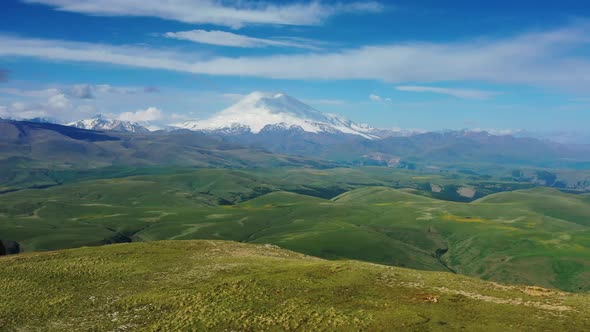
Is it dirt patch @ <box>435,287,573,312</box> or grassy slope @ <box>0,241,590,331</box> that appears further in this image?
dirt patch @ <box>435,287,573,312</box>

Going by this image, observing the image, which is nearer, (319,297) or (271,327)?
(271,327)

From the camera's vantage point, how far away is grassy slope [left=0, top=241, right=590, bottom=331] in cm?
4566

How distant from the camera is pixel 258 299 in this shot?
52781 millimetres

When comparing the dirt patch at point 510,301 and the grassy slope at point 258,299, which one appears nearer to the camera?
the grassy slope at point 258,299

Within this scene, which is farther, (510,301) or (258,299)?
(258,299)

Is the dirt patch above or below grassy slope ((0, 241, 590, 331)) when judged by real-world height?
above

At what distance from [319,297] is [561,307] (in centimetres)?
2704

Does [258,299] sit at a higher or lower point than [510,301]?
lower

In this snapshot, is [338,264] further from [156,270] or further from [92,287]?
[92,287]

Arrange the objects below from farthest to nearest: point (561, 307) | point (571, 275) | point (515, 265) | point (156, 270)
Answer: point (515, 265) → point (571, 275) → point (156, 270) → point (561, 307)

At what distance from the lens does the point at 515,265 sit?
640ft

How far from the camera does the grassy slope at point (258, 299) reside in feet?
150

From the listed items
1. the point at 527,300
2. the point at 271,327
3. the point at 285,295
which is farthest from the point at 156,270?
the point at 527,300

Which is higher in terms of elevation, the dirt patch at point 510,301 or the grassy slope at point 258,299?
the dirt patch at point 510,301
